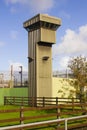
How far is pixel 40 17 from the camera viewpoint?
31.2 m

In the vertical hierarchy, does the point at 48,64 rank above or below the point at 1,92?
above

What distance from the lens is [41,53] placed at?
31688 mm

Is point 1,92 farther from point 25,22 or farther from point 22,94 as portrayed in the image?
point 25,22

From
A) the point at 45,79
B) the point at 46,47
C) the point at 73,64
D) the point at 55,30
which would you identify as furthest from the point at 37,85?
the point at 73,64

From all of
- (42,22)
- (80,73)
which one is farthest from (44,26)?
(80,73)

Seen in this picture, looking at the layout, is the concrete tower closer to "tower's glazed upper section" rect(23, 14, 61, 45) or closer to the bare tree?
"tower's glazed upper section" rect(23, 14, 61, 45)

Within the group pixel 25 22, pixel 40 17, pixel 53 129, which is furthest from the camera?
pixel 25 22

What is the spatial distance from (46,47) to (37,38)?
1366 millimetres

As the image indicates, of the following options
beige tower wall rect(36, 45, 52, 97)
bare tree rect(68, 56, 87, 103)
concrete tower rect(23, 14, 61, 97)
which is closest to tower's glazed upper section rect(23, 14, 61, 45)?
concrete tower rect(23, 14, 61, 97)

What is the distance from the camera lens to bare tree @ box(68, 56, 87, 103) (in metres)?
21.8

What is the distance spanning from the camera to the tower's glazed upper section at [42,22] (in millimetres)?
31438

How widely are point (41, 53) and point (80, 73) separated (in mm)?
10370

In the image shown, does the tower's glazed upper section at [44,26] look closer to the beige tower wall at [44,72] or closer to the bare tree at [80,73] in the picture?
the beige tower wall at [44,72]

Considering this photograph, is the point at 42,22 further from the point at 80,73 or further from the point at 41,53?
the point at 80,73
